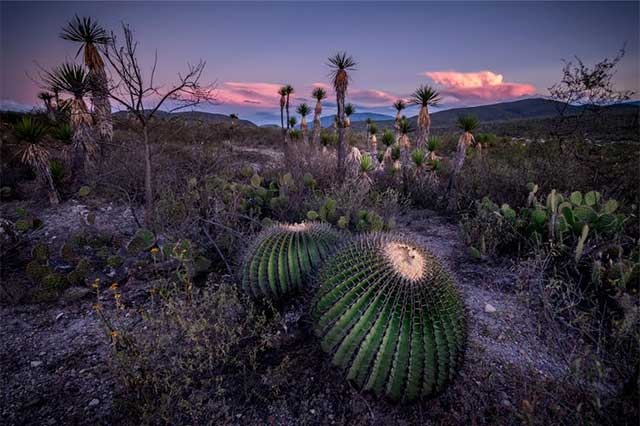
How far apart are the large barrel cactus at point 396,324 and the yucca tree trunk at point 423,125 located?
33.5 feet

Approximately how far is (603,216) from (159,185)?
776 centimetres

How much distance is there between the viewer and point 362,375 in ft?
7.10

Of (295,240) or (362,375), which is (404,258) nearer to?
(362,375)

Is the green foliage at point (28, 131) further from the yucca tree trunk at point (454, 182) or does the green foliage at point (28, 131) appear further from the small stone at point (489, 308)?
the yucca tree trunk at point (454, 182)

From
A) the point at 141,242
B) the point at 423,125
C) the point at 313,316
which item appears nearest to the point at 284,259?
the point at 313,316

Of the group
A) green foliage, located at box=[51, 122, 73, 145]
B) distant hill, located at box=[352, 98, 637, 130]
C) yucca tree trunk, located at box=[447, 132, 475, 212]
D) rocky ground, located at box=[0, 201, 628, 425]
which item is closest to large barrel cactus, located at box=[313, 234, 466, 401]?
rocky ground, located at box=[0, 201, 628, 425]

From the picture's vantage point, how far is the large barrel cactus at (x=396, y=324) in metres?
2.07

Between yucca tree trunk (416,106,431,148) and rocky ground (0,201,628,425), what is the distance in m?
8.54

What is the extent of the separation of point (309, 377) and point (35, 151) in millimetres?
7597

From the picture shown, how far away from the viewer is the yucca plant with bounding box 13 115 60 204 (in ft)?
21.9

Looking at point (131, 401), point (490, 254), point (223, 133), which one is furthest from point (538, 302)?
point (223, 133)

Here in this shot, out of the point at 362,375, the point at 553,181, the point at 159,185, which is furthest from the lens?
the point at 553,181

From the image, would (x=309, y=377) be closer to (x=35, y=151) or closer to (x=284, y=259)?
(x=284, y=259)

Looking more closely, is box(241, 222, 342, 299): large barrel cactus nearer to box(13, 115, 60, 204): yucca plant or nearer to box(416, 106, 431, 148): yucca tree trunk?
box(13, 115, 60, 204): yucca plant
